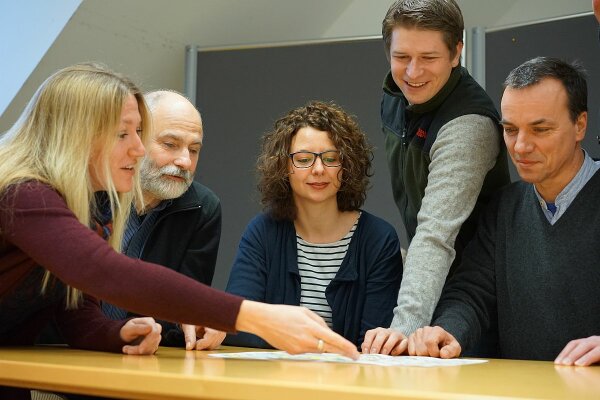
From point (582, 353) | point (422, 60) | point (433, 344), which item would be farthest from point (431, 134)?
point (582, 353)

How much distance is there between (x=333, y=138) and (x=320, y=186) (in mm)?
153

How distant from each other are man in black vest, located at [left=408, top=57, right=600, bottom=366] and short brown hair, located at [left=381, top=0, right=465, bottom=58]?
0.68 feet

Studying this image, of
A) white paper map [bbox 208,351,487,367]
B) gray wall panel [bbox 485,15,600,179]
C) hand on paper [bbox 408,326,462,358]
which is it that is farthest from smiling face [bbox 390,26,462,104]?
gray wall panel [bbox 485,15,600,179]

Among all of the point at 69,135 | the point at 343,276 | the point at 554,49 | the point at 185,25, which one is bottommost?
the point at 343,276

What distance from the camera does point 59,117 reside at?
159 centimetres

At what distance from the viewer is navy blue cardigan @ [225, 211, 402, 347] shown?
88.0 inches

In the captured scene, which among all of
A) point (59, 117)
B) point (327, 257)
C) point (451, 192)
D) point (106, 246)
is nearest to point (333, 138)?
point (327, 257)

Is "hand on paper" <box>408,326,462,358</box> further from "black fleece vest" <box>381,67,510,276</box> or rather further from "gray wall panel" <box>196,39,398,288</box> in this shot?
"gray wall panel" <box>196,39,398,288</box>

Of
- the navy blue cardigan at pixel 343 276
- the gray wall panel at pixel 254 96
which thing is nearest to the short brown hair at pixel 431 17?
the navy blue cardigan at pixel 343 276

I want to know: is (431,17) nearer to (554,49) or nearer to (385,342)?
(385,342)

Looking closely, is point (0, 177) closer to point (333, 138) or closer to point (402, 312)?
point (402, 312)

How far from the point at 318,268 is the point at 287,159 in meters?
0.33

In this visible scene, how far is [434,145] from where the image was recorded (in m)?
2.12

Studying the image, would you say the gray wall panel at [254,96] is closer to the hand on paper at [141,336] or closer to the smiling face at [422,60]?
the smiling face at [422,60]
